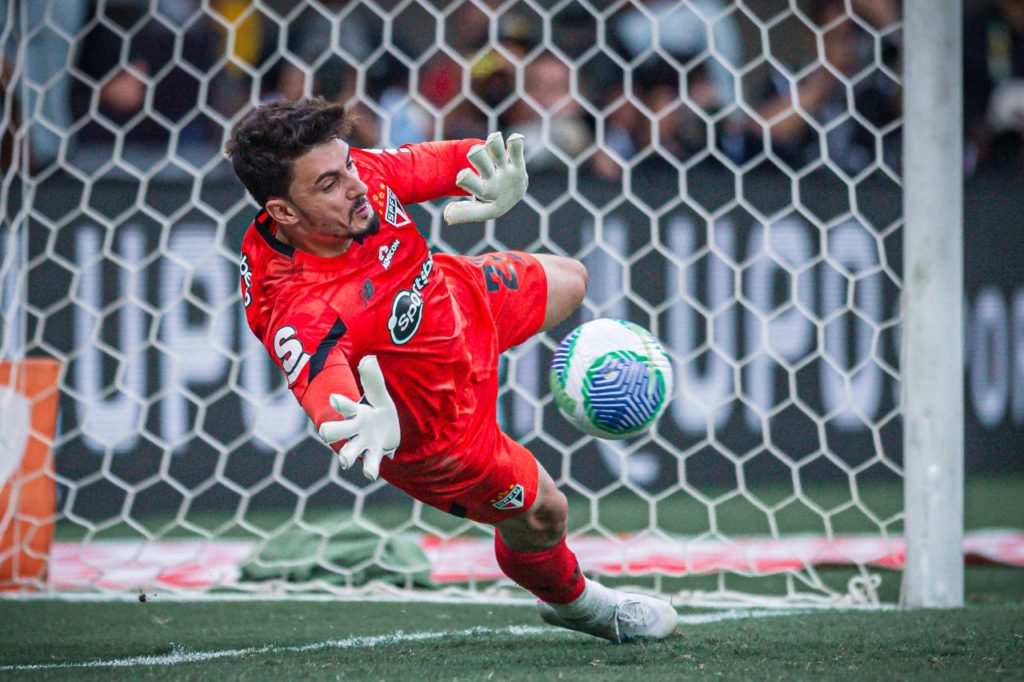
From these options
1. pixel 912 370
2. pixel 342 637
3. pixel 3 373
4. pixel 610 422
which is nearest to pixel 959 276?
pixel 912 370

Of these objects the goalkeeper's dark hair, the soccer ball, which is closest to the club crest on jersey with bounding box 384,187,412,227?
the goalkeeper's dark hair

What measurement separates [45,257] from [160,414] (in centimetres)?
84

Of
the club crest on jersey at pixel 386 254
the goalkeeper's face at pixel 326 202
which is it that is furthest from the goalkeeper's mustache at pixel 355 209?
the club crest on jersey at pixel 386 254

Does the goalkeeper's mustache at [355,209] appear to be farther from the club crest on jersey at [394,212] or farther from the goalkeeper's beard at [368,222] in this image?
the club crest on jersey at [394,212]

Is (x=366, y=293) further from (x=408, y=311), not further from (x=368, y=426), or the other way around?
(x=368, y=426)

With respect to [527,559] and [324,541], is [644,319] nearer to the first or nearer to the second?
[324,541]

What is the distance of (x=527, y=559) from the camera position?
3227mm

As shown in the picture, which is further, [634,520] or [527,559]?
[634,520]

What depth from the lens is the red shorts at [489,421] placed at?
122 inches

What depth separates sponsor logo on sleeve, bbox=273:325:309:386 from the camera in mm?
2625

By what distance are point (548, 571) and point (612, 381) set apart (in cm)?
54

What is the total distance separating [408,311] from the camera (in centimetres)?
299

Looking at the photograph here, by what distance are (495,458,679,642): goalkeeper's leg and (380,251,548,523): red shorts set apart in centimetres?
5

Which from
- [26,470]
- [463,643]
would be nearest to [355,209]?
[463,643]
